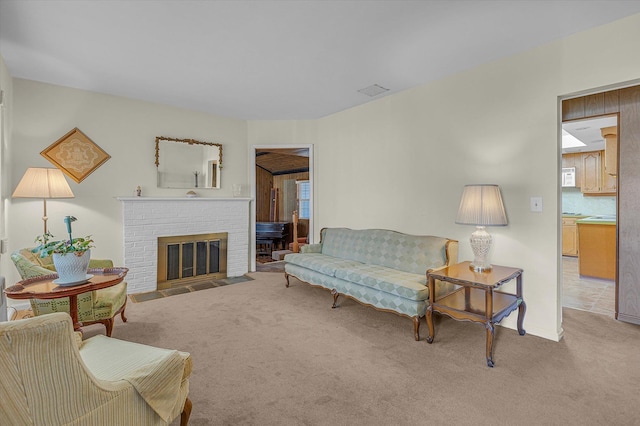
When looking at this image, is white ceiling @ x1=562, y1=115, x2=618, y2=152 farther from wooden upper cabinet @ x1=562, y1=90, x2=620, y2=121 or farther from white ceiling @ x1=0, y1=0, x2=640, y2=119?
white ceiling @ x1=0, y1=0, x2=640, y2=119

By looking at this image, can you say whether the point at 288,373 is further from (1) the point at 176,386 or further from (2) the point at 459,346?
(2) the point at 459,346

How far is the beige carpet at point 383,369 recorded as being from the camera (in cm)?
179

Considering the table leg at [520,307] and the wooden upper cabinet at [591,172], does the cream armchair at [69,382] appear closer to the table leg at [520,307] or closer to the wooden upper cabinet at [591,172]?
the table leg at [520,307]

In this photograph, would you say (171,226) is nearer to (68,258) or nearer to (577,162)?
(68,258)

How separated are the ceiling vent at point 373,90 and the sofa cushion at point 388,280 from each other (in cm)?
215

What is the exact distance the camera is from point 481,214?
2730 mm

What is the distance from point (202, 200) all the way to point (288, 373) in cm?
330

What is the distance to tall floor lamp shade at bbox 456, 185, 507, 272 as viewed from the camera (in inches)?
107

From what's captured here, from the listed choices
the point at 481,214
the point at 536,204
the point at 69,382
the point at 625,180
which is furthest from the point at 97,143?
the point at 625,180

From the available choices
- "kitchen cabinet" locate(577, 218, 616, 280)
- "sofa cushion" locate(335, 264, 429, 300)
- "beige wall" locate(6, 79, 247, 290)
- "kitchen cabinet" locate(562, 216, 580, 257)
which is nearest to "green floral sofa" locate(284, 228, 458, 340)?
"sofa cushion" locate(335, 264, 429, 300)

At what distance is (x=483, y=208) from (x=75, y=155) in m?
4.59

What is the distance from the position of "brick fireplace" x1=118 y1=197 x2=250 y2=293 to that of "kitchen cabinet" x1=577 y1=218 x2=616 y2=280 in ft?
17.2

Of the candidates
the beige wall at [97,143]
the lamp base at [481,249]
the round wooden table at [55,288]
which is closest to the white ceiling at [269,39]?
the beige wall at [97,143]

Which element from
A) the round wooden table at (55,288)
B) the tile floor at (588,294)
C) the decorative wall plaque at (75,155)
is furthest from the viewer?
the decorative wall plaque at (75,155)
